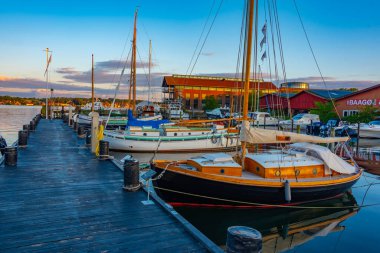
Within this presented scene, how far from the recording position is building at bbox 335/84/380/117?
4431 centimetres

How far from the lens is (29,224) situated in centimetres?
649

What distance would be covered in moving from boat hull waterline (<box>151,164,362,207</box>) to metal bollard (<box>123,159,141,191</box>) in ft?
6.20

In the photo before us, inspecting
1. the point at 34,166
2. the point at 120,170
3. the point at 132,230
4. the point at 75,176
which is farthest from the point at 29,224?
the point at 34,166

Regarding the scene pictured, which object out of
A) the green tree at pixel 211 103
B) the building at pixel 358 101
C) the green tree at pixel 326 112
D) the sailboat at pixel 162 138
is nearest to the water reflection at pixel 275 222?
the sailboat at pixel 162 138

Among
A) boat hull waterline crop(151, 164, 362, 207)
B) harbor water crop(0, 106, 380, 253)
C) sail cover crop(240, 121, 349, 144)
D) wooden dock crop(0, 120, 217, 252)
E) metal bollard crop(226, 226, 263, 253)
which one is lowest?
harbor water crop(0, 106, 380, 253)

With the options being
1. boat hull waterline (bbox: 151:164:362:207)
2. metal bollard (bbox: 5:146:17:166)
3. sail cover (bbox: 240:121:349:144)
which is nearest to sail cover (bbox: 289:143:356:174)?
sail cover (bbox: 240:121:349:144)

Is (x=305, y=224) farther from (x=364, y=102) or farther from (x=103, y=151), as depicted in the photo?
(x=364, y=102)

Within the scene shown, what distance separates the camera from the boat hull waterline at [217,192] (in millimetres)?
11016

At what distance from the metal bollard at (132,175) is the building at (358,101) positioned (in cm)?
4539

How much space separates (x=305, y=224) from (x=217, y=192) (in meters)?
3.82

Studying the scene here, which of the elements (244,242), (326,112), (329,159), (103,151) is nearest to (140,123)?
(103,151)

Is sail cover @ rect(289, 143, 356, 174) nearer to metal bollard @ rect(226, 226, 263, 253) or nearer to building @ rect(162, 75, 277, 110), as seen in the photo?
metal bollard @ rect(226, 226, 263, 253)

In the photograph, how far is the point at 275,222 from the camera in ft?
36.9

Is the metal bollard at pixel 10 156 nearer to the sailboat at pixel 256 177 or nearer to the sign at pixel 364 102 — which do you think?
the sailboat at pixel 256 177
